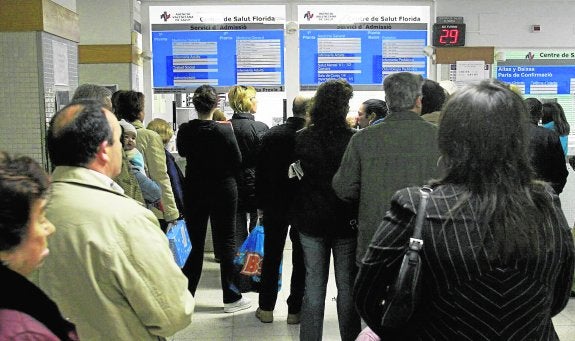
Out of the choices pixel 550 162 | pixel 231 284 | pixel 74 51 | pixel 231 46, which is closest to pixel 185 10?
pixel 231 46

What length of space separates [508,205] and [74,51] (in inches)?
137

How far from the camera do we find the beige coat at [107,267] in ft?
5.56

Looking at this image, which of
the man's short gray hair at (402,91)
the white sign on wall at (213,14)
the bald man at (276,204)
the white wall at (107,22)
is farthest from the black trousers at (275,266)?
the white sign on wall at (213,14)

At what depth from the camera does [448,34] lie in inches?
299

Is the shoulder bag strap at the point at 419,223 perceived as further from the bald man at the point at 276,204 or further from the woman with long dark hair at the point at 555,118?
the woman with long dark hair at the point at 555,118

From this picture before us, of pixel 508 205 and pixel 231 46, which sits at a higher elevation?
pixel 231 46

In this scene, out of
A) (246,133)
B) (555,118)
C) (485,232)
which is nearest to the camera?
(485,232)

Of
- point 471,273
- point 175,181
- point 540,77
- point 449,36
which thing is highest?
point 449,36

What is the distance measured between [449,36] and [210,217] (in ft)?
14.4

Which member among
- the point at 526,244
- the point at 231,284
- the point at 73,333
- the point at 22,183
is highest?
the point at 22,183

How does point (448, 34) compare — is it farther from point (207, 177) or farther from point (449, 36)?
Answer: point (207, 177)

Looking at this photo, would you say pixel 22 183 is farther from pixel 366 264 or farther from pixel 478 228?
pixel 478 228

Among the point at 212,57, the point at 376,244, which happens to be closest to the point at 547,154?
the point at 376,244

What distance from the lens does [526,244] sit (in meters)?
1.44
